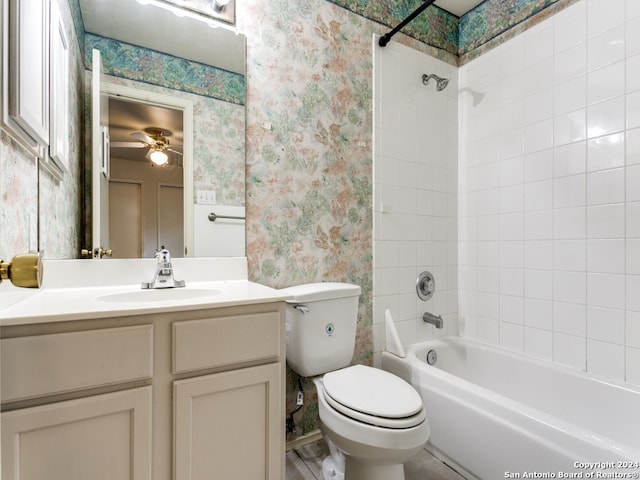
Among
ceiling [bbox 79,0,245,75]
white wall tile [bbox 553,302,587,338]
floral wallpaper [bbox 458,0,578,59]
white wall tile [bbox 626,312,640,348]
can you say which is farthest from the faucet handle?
floral wallpaper [bbox 458,0,578,59]

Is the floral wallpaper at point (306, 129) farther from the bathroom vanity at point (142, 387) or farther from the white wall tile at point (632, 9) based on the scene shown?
the bathroom vanity at point (142, 387)

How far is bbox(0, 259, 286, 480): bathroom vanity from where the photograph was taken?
0.78m

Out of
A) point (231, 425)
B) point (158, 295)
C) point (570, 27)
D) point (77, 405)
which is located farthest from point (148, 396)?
point (570, 27)

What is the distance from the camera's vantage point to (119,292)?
1200mm

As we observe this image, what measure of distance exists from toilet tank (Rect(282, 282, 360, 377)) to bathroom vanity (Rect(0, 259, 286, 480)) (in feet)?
1.10

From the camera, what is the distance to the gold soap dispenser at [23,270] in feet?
1.92

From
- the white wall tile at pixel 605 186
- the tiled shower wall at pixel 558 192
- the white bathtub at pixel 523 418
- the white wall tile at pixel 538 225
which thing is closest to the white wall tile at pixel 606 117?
the tiled shower wall at pixel 558 192

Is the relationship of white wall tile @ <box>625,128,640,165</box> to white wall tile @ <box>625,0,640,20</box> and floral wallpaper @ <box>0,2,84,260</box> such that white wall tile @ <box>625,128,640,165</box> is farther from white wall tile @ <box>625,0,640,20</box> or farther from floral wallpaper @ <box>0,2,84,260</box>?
floral wallpaper @ <box>0,2,84,260</box>

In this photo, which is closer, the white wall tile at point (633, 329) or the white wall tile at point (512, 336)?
the white wall tile at point (633, 329)

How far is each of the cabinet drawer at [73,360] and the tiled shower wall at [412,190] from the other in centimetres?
134

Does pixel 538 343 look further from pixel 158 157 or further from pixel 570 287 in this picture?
pixel 158 157

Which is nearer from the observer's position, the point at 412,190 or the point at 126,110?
the point at 126,110

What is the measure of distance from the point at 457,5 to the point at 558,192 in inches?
54.5

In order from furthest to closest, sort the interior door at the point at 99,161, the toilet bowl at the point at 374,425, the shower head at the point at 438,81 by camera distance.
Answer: the shower head at the point at 438,81 → the interior door at the point at 99,161 → the toilet bowl at the point at 374,425
